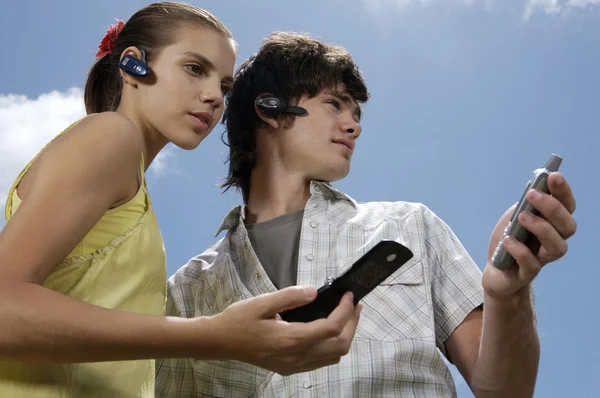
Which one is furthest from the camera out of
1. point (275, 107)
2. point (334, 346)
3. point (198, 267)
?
point (275, 107)

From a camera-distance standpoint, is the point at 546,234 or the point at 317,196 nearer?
the point at 546,234

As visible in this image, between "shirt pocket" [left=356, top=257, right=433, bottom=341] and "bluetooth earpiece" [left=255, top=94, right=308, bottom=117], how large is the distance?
1167mm

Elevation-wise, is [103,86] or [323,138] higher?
[323,138]

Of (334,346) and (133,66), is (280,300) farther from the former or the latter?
(133,66)

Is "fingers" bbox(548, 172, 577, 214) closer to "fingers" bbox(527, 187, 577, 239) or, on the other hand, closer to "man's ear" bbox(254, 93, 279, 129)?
"fingers" bbox(527, 187, 577, 239)

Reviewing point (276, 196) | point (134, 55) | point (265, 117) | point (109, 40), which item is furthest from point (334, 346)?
point (265, 117)

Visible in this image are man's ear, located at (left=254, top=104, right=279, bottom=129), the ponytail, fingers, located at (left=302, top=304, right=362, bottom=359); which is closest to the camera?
fingers, located at (left=302, top=304, right=362, bottom=359)

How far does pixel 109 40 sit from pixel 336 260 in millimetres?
1452

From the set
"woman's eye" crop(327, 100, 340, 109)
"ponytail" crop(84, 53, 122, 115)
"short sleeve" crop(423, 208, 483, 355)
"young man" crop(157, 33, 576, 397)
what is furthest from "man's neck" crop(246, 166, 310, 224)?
"ponytail" crop(84, 53, 122, 115)

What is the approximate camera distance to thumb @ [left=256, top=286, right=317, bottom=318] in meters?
1.80

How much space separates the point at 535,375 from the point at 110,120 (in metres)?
1.86

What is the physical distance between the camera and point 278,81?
13.6 ft

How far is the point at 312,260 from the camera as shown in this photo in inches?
132

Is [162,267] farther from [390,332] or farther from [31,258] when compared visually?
[390,332]
